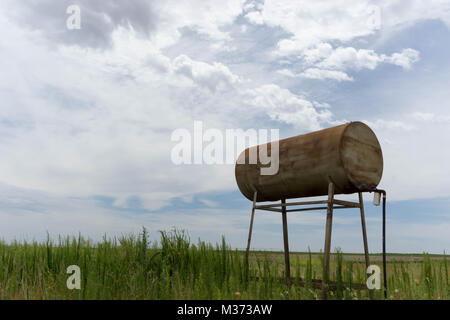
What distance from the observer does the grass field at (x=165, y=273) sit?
6.71m

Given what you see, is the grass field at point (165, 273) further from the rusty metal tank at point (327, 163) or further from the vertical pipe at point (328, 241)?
the rusty metal tank at point (327, 163)

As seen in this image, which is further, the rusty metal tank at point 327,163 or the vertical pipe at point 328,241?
the rusty metal tank at point 327,163

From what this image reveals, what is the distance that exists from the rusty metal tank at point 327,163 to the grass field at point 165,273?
1407 millimetres

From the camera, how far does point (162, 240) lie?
8867 mm

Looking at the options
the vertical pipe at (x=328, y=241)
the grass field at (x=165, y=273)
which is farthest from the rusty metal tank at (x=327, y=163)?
the grass field at (x=165, y=273)

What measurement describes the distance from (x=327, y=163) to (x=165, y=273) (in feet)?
→ 13.3

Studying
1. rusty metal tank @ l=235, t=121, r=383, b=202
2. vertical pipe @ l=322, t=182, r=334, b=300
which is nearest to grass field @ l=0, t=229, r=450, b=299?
vertical pipe @ l=322, t=182, r=334, b=300

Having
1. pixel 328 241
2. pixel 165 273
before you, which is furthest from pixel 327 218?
pixel 165 273

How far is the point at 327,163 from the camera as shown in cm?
712

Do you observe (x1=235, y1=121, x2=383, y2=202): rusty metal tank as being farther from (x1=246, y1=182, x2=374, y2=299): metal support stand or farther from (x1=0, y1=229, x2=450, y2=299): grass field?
(x1=0, y1=229, x2=450, y2=299): grass field

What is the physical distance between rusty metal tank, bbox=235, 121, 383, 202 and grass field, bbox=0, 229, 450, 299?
55.4 inches

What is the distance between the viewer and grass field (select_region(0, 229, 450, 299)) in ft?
22.0
